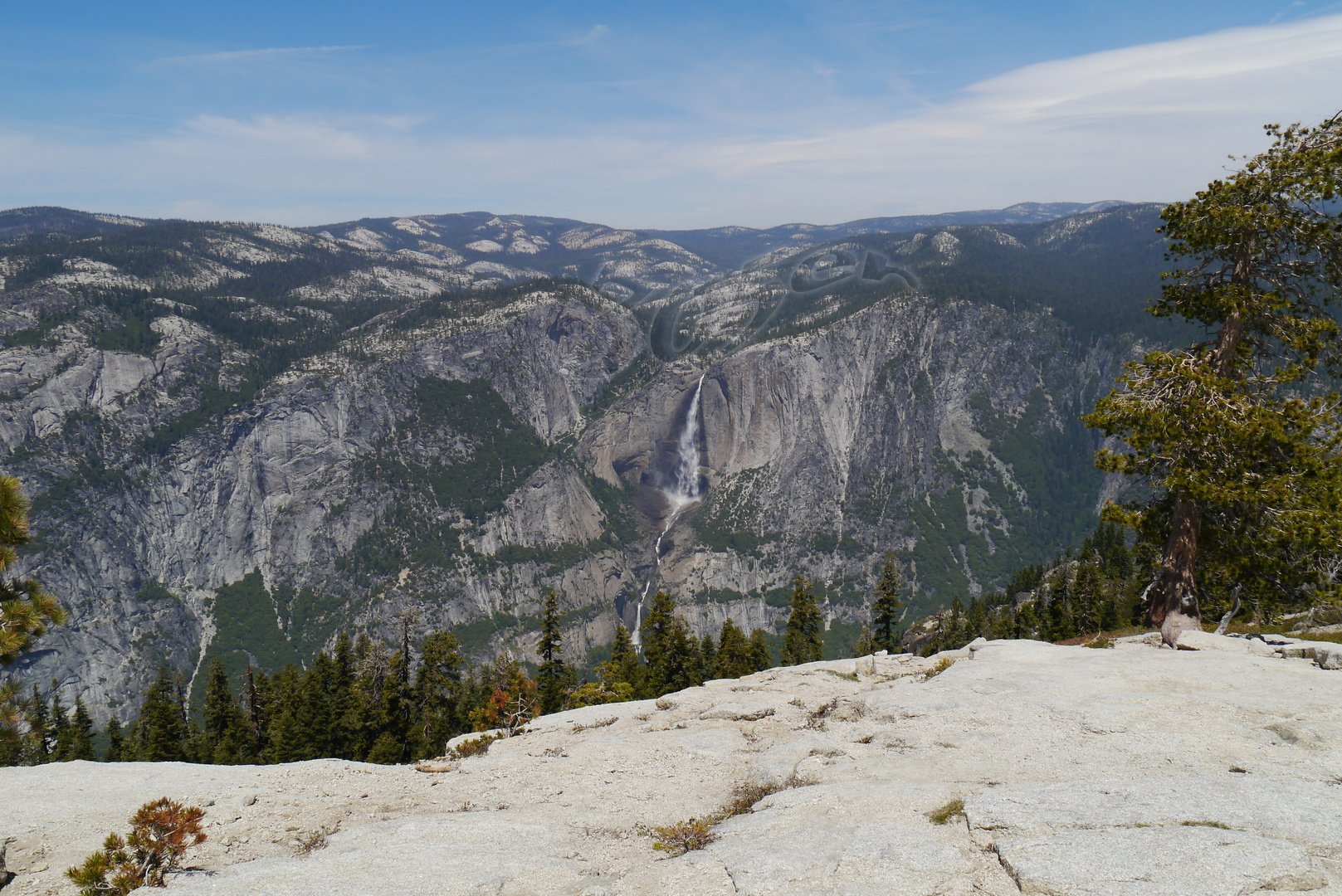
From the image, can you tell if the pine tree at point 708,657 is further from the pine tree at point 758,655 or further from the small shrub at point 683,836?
the small shrub at point 683,836

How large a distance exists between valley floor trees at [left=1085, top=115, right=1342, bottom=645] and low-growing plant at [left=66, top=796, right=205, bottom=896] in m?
26.3

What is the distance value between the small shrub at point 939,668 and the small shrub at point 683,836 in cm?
1243

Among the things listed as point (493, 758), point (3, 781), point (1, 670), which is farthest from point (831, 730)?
point (1, 670)

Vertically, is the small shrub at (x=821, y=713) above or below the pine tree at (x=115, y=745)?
above

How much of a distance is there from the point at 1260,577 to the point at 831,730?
16.7 meters

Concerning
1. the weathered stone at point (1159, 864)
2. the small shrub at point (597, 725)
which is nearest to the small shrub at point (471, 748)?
the small shrub at point (597, 725)

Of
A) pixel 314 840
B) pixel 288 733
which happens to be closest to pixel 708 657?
pixel 288 733

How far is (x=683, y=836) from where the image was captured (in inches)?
501

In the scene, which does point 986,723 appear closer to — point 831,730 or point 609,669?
point 831,730

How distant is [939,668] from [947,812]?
13965mm

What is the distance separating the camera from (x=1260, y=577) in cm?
2277

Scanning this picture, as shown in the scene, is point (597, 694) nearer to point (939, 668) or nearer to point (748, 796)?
point (939, 668)

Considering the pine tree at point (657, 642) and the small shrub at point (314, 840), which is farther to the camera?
the pine tree at point (657, 642)

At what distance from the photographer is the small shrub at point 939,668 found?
76.2 feet
